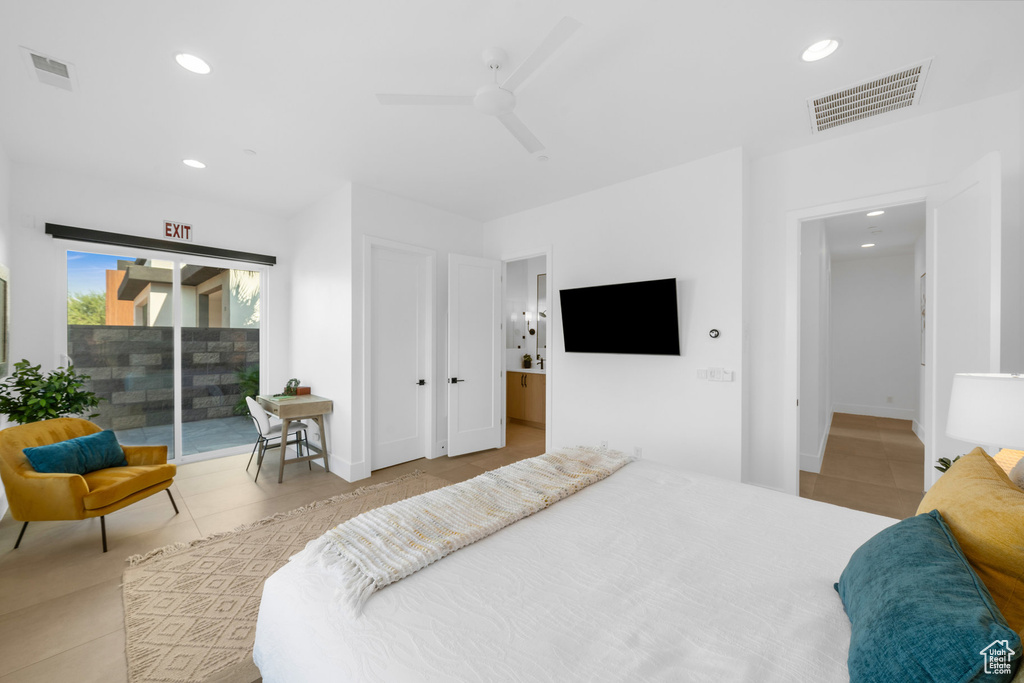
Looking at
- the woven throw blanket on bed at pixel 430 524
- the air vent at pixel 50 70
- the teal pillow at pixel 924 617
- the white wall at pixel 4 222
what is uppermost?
the air vent at pixel 50 70

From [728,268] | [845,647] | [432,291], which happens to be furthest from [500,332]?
[845,647]

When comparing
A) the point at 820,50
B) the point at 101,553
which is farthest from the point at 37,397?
the point at 820,50

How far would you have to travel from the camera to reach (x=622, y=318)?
3.69m

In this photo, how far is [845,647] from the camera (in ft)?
3.23

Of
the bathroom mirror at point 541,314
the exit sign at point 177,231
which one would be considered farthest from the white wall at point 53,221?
the bathroom mirror at point 541,314

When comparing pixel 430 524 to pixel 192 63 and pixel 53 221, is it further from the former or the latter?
pixel 53 221

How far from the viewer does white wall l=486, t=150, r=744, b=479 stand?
3.23 m

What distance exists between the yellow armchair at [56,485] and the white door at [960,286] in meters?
4.80

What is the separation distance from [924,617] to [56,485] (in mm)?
3817

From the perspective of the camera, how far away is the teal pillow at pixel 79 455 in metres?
2.58

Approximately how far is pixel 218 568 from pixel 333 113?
283 centimetres

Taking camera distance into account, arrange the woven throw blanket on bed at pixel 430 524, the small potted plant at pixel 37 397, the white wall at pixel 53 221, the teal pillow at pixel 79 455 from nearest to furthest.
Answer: the woven throw blanket on bed at pixel 430 524 < the teal pillow at pixel 79 455 < the small potted plant at pixel 37 397 < the white wall at pixel 53 221

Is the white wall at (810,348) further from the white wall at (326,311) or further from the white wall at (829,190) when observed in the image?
the white wall at (326,311)

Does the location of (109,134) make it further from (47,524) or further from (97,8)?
(47,524)
